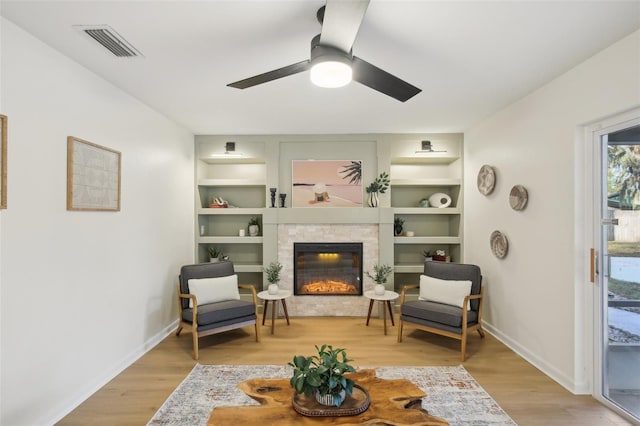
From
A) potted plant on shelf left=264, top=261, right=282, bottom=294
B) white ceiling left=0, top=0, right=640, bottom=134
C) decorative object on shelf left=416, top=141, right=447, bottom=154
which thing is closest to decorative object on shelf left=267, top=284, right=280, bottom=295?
potted plant on shelf left=264, top=261, right=282, bottom=294

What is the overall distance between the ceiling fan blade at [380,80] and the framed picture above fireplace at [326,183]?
247 cm

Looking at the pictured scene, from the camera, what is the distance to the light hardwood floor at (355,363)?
2324 millimetres

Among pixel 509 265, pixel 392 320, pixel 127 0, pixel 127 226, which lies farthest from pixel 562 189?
pixel 127 226

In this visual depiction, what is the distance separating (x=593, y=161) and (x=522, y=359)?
197cm

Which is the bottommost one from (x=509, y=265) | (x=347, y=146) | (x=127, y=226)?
(x=509, y=265)

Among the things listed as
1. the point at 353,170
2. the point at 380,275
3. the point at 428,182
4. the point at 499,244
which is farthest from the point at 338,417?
the point at 428,182

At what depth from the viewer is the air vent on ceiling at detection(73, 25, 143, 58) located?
6.57 feet

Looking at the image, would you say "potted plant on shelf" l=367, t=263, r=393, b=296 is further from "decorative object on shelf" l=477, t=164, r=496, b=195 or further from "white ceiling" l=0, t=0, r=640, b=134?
"white ceiling" l=0, t=0, r=640, b=134

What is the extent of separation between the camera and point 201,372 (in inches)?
114

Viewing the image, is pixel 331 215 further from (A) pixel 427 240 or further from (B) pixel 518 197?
(B) pixel 518 197

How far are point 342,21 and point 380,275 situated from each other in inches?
130

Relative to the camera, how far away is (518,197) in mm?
3217

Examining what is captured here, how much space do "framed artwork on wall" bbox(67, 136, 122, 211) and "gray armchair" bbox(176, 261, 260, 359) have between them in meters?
1.18

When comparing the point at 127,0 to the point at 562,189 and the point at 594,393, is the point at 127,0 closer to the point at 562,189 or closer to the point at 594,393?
the point at 562,189
